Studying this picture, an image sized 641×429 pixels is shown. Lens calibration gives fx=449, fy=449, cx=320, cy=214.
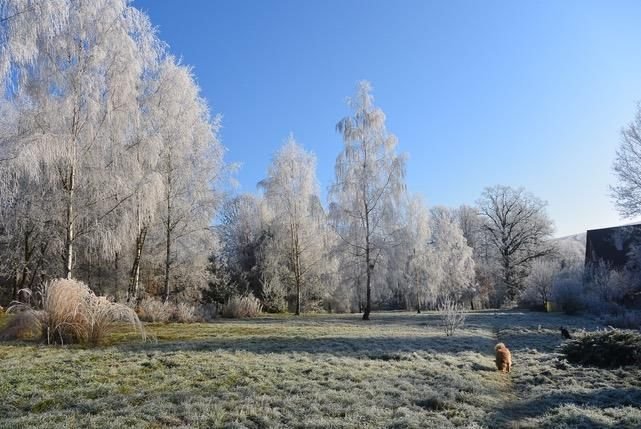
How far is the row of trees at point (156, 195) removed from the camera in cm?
1211

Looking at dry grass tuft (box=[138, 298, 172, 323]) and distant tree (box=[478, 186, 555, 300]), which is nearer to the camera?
dry grass tuft (box=[138, 298, 172, 323])

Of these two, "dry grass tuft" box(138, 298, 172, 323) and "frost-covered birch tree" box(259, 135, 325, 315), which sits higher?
"frost-covered birch tree" box(259, 135, 325, 315)

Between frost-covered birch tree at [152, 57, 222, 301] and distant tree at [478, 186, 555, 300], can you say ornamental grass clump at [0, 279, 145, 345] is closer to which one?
frost-covered birch tree at [152, 57, 222, 301]

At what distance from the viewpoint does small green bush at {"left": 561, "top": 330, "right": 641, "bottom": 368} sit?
960 centimetres

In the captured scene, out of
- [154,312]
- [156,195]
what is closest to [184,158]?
[156,195]

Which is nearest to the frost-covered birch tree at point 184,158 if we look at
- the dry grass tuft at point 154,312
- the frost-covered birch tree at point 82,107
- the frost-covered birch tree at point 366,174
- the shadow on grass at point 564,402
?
the dry grass tuft at point 154,312

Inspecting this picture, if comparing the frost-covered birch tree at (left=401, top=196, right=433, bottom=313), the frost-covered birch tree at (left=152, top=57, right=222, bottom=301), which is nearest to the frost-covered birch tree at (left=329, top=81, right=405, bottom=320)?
the frost-covered birch tree at (left=152, top=57, right=222, bottom=301)

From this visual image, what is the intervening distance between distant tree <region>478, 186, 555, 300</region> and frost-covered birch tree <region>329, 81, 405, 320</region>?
28190 mm

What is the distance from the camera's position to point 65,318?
8.81 meters

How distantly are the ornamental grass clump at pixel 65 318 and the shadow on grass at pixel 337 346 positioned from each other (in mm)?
781

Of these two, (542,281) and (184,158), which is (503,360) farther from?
(542,281)

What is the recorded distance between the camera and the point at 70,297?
8703 mm

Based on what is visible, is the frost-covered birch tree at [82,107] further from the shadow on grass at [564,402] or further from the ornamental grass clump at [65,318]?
the shadow on grass at [564,402]

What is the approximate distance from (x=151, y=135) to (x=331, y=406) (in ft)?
40.2
